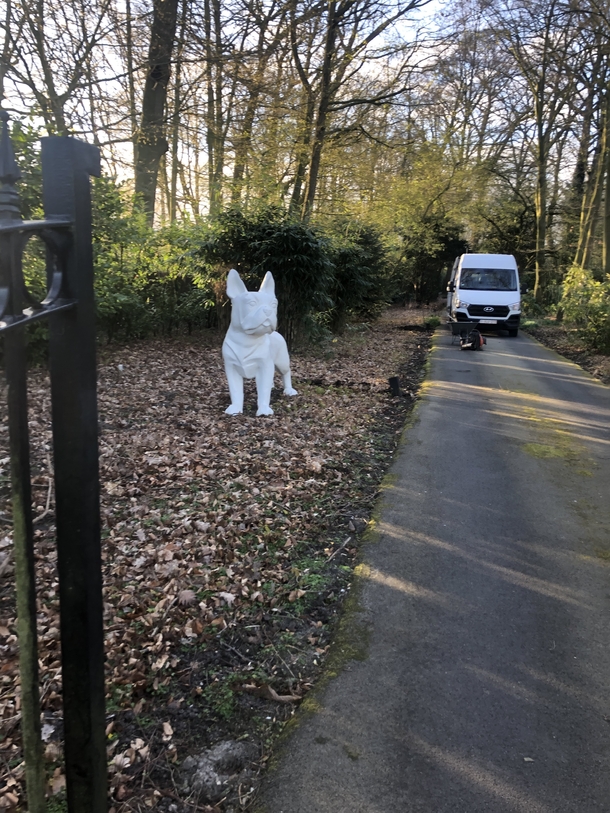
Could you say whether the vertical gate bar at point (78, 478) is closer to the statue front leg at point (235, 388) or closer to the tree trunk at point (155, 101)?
the statue front leg at point (235, 388)

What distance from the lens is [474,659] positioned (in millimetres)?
3166

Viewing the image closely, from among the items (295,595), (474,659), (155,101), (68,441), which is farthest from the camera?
(155,101)

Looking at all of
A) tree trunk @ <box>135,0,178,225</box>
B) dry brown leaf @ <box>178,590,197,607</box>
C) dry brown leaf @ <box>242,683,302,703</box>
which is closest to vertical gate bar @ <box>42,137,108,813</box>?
dry brown leaf @ <box>242,683,302,703</box>

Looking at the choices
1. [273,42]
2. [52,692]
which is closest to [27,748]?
[52,692]

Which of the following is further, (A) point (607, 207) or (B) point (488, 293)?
(B) point (488, 293)

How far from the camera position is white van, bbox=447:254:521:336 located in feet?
64.6

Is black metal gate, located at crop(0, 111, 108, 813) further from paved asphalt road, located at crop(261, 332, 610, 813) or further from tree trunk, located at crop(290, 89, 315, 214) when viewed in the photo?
tree trunk, located at crop(290, 89, 315, 214)

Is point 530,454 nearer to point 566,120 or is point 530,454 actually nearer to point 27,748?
point 27,748

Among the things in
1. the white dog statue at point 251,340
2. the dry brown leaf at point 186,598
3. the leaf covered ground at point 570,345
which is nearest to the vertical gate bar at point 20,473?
the dry brown leaf at point 186,598

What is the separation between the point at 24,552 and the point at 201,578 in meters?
2.44

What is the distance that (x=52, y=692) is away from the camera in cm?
272

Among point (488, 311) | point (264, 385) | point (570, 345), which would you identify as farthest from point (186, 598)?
point (488, 311)

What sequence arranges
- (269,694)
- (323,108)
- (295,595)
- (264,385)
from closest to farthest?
(269,694) → (295,595) → (264,385) → (323,108)

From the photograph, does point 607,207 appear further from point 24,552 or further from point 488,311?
point 24,552
